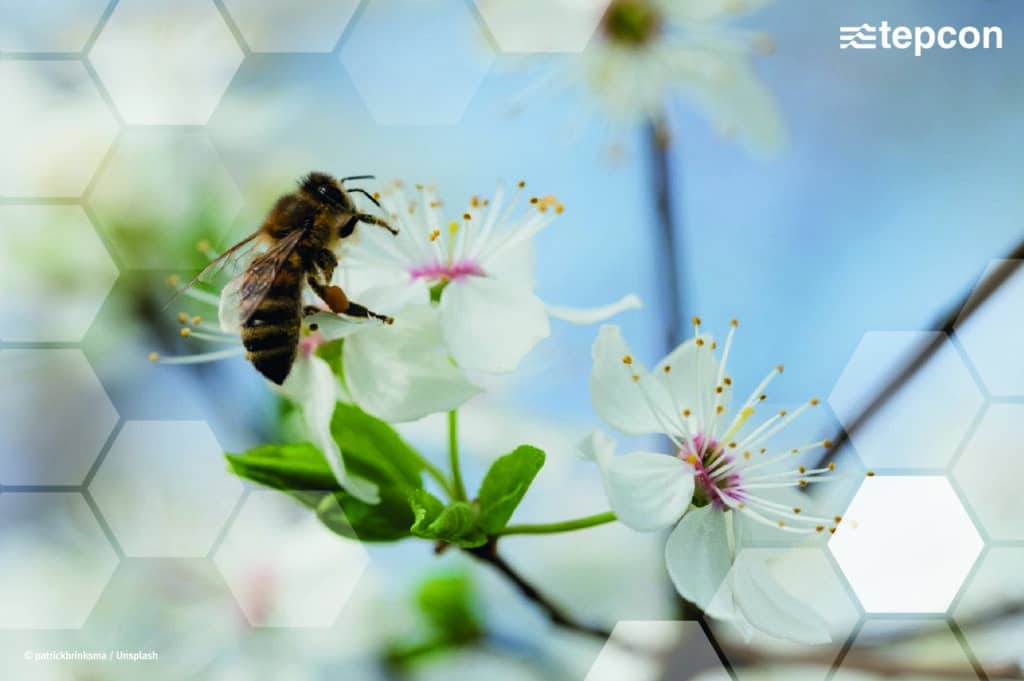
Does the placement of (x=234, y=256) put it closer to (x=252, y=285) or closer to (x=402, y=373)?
(x=252, y=285)

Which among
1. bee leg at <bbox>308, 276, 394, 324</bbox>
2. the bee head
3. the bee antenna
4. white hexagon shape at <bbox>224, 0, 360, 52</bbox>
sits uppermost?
white hexagon shape at <bbox>224, 0, 360, 52</bbox>

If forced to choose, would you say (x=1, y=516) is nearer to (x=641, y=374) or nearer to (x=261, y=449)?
(x=261, y=449)

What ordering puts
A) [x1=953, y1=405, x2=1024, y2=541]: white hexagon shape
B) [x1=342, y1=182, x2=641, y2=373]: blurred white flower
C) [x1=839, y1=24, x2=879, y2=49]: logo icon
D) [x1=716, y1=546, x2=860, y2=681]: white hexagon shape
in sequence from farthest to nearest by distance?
[x1=839, y1=24, x2=879, y2=49]: logo icon
[x1=953, y1=405, x2=1024, y2=541]: white hexagon shape
[x1=716, y1=546, x2=860, y2=681]: white hexagon shape
[x1=342, y1=182, x2=641, y2=373]: blurred white flower

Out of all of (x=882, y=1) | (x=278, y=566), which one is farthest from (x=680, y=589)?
(x=882, y=1)

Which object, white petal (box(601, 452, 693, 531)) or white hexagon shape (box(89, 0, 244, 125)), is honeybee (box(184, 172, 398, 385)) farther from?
white hexagon shape (box(89, 0, 244, 125))

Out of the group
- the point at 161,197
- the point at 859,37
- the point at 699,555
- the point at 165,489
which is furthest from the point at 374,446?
the point at 859,37

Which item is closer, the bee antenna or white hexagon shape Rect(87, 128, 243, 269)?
the bee antenna
